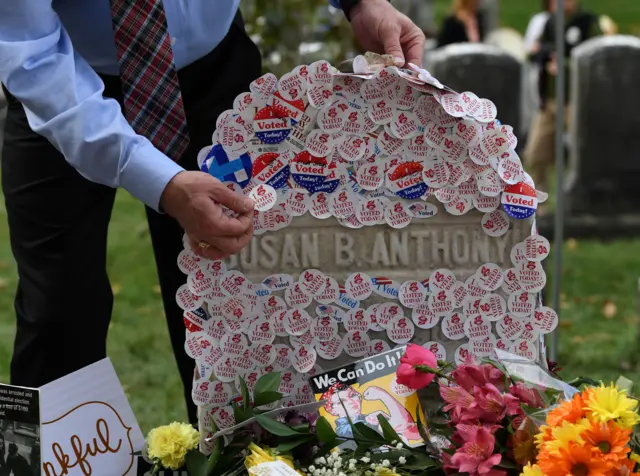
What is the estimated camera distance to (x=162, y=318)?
14.4 feet

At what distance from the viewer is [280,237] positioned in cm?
182

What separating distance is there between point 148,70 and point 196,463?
0.69 meters

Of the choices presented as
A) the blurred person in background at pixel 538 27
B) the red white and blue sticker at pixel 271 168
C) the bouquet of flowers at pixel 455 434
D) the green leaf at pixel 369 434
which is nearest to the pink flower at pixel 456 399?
the bouquet of flowers at pixel 455 434

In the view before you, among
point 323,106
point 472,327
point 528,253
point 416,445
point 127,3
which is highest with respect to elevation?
point 127,3

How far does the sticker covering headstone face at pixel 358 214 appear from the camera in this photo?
1.77m

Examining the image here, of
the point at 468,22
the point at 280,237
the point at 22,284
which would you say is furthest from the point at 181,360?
the point at 468,22

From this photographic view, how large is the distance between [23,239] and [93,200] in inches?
6.0

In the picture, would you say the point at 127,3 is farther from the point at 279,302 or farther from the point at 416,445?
the point at 416,445

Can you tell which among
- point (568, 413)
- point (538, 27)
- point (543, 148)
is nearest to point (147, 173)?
point (568, 413)

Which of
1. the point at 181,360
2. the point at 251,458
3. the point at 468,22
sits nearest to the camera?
the point at 251,458

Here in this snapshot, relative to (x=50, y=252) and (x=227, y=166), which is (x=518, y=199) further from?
(x=50, y=252)

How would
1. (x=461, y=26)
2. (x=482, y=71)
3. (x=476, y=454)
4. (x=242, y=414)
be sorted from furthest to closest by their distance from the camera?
(x=461, y=26)
(x=482, y=71)
(x=242, y=414)
(x=476, y=454)

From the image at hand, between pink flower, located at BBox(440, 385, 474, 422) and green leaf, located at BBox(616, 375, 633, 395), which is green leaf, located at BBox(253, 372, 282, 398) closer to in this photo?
pink flower, located at BBox(440, 385, 474, 422)

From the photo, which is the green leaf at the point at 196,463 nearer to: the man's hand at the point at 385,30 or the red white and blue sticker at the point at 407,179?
the red white and blue sticker at the point at 407,179
